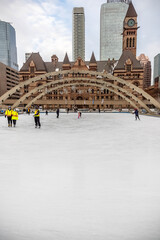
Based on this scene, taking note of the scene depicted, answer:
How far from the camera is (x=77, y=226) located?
6.95 ft

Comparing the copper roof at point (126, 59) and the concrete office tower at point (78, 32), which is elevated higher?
the concrete office tower at point (78, 32)

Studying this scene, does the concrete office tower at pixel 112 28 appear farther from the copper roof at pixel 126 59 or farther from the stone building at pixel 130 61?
the copper roof at pixel 126 59

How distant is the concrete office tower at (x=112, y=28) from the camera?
13412cm

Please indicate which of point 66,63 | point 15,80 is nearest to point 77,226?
point 66,63

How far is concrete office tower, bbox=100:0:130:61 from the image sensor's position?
440ft

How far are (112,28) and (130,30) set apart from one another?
70.8 metres

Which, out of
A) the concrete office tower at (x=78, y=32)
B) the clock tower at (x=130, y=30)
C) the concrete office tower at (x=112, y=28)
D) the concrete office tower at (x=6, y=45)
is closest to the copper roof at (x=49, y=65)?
the clock tower at (x=130, y=30)

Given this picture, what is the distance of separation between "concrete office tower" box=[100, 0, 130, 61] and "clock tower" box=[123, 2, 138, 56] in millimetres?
60731

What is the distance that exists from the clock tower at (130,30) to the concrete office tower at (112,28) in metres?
60.7

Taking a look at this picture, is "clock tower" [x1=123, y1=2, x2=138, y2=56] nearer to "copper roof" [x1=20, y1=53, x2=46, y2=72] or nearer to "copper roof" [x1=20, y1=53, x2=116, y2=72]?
→ "copper roof" [x1=20, y1=53, x2=116, y2=72]

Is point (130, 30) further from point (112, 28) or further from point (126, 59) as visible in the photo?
point (112, 28)

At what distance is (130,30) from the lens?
243ft

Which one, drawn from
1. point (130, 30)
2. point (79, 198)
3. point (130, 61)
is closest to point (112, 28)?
point (130, 30)

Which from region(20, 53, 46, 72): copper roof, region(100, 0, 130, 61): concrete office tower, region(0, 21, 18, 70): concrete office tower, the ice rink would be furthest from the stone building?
region(0, 21, 18, 70): concrete office tower
